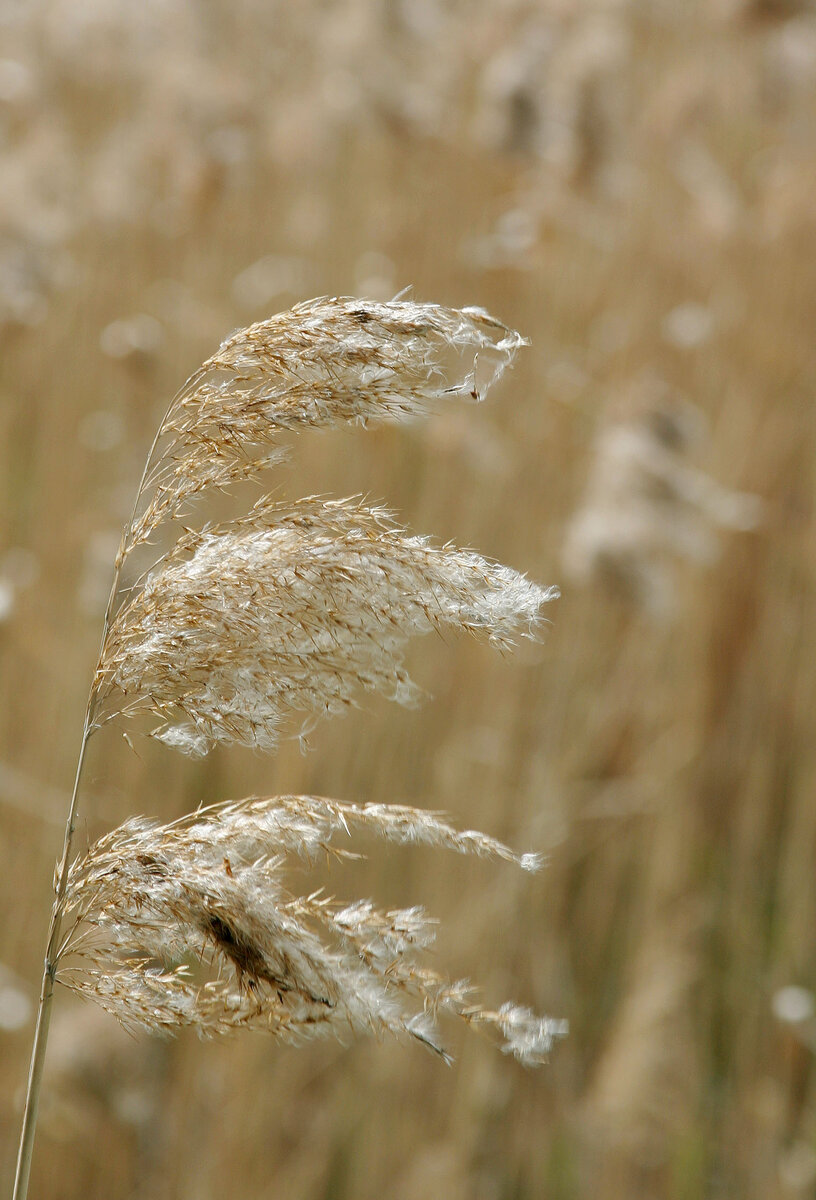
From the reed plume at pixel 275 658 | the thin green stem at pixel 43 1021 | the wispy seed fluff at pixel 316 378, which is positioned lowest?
the thin green stem at pixel 43 1021

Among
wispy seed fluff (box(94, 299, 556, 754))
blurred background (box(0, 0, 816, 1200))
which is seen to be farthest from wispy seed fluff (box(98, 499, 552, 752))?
blurred background (box(0, 0, 816, 1200))

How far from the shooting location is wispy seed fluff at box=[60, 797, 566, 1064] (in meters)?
0.42

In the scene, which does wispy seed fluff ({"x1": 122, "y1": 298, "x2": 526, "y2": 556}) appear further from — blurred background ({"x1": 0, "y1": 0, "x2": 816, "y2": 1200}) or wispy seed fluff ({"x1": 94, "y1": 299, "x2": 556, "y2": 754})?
blurred background ({"x1": 0, "y1": 0, "x2": 816, "y2": 1200})

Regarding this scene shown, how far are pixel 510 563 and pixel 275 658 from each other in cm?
135

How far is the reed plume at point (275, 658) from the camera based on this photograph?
0.43m

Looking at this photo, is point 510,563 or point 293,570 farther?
point 510,563

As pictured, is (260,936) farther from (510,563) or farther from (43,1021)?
(510,563)

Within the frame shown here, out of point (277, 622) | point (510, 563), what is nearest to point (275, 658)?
point (277, 622)

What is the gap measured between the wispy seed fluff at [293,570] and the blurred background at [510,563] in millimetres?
854

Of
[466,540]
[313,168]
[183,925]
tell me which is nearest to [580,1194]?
[466,540]

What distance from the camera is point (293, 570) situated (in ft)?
1.47

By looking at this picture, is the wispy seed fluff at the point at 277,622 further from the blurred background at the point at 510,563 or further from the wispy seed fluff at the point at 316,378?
the blurred background at the point at 510,563

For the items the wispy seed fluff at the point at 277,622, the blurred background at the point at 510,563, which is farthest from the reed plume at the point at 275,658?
the blurred background at the point at 510,563

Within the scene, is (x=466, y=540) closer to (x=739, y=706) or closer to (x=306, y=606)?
(x=739, y=706)
